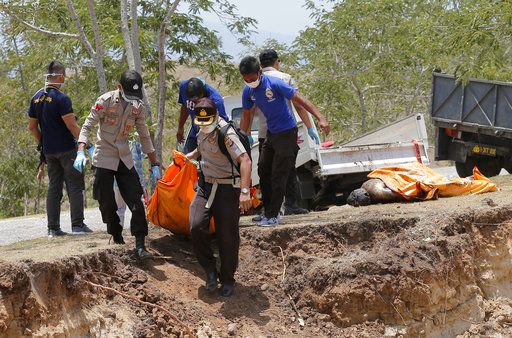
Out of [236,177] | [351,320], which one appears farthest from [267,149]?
[351,320]

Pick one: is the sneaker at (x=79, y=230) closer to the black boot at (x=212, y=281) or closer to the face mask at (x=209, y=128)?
the black boot at (x=212, y=281)

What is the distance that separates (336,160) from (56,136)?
4267 mm

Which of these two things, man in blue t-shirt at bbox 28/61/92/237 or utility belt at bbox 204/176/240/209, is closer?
utility belt at bbox 204/176/240/209

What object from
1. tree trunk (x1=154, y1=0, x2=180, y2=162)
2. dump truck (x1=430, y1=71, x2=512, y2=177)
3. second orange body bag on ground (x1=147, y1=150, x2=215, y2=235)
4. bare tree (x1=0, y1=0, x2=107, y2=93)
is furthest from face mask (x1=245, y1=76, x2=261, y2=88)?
dump truck (x1=430, y1=71, x2=512, y2=177)

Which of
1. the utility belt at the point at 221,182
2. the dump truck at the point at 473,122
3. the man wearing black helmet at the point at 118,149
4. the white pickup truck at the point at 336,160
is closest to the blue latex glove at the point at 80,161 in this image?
the man wearing black helmet at the point at 118,149

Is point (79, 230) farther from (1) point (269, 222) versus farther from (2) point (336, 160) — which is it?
(2) point (336, 160)

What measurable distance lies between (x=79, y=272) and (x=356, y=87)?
16386 millimetres

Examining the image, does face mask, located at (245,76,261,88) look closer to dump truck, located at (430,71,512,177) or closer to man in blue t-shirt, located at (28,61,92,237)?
man in blue t-shirt, located at (28,61,92,237)

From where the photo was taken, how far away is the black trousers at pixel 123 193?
5316 millimetres

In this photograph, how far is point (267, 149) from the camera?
266 inches

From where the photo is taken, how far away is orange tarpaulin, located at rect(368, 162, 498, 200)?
26.7 feet

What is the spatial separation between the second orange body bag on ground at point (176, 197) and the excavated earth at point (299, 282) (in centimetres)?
27

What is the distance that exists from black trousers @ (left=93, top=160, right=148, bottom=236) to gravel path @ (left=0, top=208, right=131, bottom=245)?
3.34m

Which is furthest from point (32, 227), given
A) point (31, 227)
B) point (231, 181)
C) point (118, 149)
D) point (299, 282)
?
point (231, 181)
